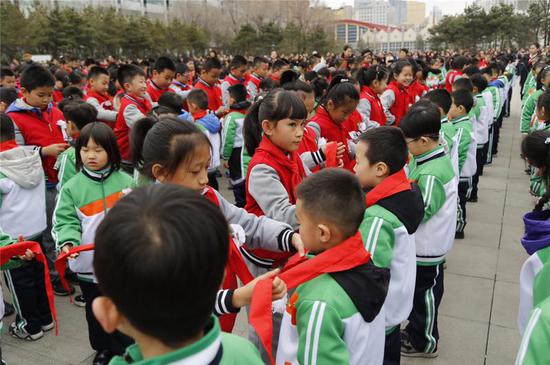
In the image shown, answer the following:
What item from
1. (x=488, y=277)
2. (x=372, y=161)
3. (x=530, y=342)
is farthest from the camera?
(x=488, y=277)

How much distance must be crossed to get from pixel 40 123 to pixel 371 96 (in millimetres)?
3593

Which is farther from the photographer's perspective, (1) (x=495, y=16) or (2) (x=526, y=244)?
(1) (x=495, y=16)

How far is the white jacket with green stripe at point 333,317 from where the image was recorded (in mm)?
1513

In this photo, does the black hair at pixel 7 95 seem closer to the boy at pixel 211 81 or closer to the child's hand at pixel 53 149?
the child's hand at pixel 53 149

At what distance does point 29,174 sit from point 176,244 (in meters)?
2.78

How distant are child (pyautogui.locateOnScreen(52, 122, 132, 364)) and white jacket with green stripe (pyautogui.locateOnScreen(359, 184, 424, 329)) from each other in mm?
1485

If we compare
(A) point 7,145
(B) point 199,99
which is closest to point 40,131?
(A) point 7,145

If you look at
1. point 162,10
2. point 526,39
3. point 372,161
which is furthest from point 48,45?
point 162,10

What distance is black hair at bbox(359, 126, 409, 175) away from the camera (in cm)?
224

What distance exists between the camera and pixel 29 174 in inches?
124

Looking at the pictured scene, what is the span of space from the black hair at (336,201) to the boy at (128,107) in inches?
112

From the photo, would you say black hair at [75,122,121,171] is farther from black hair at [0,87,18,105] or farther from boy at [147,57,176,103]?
boy at [147,57,176,103]

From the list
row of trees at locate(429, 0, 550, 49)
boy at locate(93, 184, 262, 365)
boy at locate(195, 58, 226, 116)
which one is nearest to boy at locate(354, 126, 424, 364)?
boy at locate(93, 184, 262, 365)

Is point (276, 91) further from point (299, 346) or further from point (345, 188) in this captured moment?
point (299, 346)
